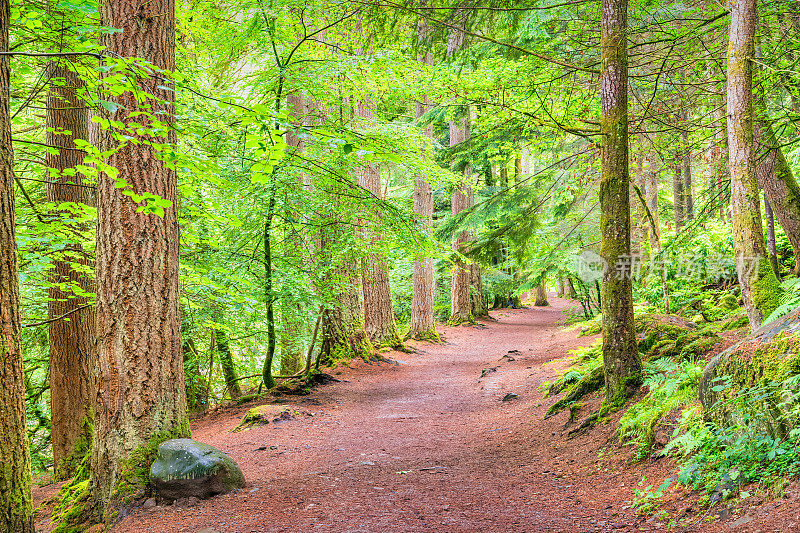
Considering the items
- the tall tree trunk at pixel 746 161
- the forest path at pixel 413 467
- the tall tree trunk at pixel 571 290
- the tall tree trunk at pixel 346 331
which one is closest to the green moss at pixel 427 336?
the tall tree trunk at pixel 346 331

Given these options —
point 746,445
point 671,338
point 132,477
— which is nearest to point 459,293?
point 671,338

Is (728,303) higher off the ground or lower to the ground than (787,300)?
lower

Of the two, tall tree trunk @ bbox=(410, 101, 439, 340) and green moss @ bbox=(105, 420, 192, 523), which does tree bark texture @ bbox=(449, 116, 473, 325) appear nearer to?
tall tree trunk @ bbox=(410, 101, 439, 340)

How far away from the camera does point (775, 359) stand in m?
3.70

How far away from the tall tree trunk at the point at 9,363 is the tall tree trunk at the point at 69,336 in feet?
13.7

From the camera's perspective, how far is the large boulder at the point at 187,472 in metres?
4.89

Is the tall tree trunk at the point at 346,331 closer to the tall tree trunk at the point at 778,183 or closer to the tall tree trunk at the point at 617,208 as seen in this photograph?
the tall tree trunk at the point at 617,208

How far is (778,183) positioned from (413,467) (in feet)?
19.7

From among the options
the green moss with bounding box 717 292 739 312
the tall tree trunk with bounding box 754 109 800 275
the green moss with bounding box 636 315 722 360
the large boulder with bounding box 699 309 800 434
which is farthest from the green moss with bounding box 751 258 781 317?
the green moss with bounding box 717 292 739 312

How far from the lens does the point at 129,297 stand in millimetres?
5090

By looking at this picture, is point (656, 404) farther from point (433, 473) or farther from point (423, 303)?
point (423, 303)

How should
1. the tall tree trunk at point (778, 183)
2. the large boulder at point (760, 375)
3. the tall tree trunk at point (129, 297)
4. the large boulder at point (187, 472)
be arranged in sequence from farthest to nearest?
the tall tree trunk at point (778, 183) → the tall tree trunk at point (129, 297) → the large boulder at point (187, 472) → the large boulder at point (760, 375)

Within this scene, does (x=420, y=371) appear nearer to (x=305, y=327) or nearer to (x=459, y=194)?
(x=305, y=327)

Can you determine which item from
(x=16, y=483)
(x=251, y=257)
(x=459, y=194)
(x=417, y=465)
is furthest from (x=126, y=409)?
(x=459, y=194)
